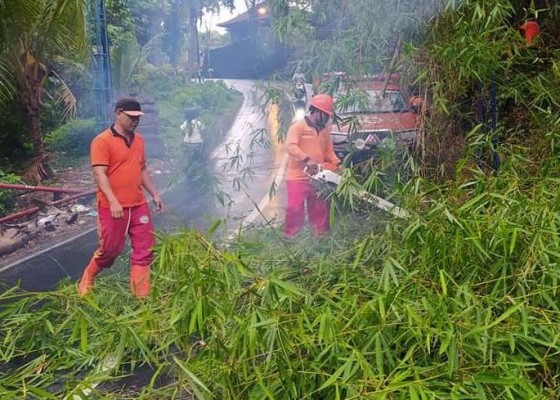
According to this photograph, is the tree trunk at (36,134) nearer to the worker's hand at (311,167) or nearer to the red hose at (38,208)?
the red hose at (38,208)

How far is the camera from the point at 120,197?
4.20 m

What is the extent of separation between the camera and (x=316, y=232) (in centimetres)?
459

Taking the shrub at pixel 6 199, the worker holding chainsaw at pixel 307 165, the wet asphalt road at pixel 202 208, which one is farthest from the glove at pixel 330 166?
the shrub at pixel 6 199

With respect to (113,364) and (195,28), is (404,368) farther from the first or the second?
(195,28)

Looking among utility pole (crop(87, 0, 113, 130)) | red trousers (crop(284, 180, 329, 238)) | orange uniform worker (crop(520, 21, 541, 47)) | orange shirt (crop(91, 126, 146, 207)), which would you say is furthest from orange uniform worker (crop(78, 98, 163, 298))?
utility pole (crop(87, 0, 113, 130))

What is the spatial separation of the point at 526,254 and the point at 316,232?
2002 millimetres

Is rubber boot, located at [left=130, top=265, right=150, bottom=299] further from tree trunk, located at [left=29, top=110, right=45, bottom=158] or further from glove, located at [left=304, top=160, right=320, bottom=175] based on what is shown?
tree trunk, located at [left=29, top=110, right=45, bottom=158]

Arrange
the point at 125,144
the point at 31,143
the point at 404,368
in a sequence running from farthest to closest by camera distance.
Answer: the point at 31,143 < the point at 125,144 < the point at 404,368

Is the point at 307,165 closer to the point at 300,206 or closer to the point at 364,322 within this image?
the point at 300,206

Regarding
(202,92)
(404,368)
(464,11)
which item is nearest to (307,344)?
(404,368)

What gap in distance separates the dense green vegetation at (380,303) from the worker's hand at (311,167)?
1.99 ft

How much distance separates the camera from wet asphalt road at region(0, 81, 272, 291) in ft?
16.6

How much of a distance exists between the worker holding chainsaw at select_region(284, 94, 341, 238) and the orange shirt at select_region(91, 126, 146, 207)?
127cm

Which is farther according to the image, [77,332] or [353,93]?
[353,93]
